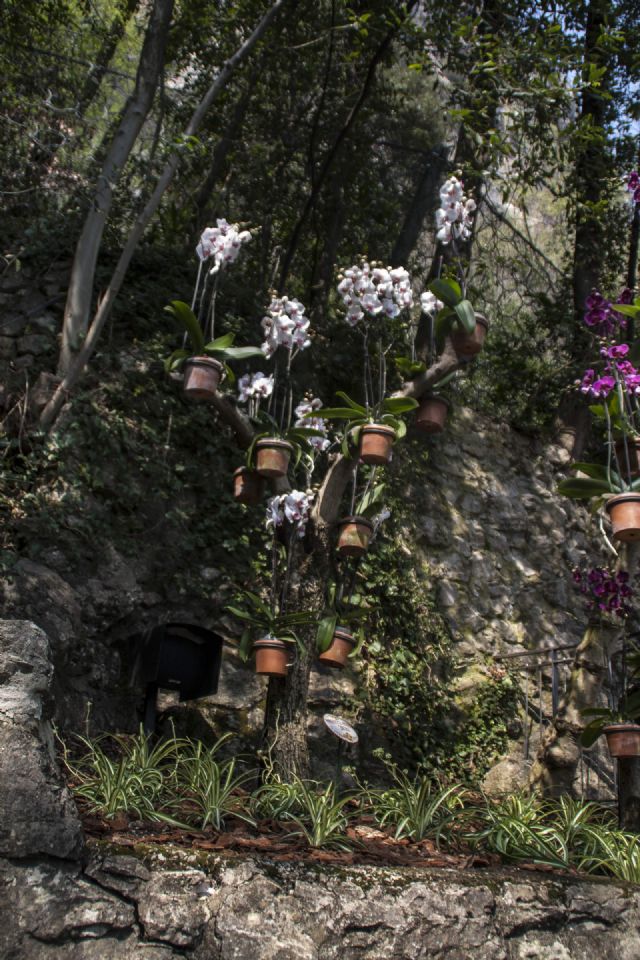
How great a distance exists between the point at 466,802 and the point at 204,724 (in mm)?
1557

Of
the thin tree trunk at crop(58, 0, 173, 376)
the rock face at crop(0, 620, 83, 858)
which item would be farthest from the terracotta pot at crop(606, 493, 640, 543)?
the thin tree trunk at crop(58, 0, 173, 376)

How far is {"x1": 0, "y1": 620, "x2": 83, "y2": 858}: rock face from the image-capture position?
8.32 ft

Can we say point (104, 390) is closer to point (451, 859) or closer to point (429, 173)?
point (451, 859)

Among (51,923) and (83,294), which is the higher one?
(83,294)

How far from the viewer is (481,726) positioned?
19.6 feet

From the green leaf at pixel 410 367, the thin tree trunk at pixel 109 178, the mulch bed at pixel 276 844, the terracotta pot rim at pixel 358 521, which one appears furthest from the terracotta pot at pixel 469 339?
the thin tree trunk at pixel 109 178

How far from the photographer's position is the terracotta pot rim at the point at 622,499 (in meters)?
3.71

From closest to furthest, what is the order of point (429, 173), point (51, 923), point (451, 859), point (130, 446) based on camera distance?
point (51, 923)
point (451, 859)
point (130, 446)
point (429, 173)

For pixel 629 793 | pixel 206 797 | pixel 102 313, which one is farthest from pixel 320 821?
pixel 102 313

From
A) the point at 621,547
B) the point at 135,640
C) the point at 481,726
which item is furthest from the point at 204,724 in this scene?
the point at 621,547

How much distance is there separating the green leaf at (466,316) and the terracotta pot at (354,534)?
93 cm

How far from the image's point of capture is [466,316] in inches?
150

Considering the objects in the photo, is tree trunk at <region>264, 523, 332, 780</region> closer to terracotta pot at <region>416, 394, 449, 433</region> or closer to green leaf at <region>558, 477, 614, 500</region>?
terracotta pot at <region>416, 394, 449, 433</region>

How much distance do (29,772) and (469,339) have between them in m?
2.43
